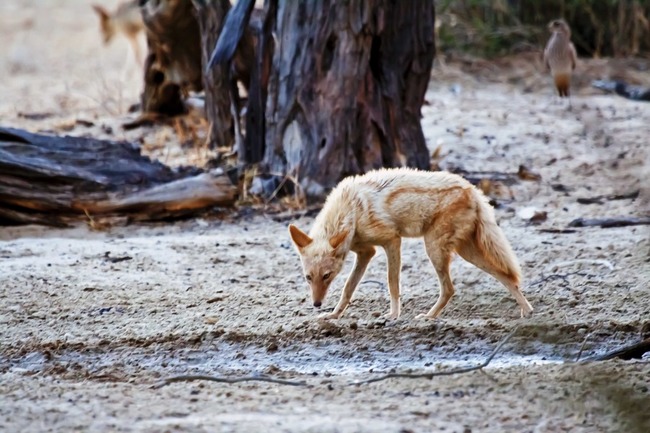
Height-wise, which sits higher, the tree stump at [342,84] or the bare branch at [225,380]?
the tree stump at [342,84]

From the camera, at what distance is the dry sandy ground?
14.9 ft

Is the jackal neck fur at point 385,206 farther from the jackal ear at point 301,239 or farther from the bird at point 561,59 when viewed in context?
the bird at point 561,59

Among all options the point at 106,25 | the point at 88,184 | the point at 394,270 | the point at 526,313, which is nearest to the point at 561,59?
the point at 88,184

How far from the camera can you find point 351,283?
21.3ft

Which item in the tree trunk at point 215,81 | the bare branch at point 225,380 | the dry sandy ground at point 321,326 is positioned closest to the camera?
the dry sandy ground at point 321,326

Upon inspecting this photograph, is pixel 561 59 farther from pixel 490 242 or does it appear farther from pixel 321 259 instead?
pixel 321 259

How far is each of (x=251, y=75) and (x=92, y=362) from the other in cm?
504

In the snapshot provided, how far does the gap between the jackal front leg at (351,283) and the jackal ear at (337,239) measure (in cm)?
41

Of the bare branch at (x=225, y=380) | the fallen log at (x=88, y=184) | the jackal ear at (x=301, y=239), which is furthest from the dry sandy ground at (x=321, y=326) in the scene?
the jackal ear at (x=301, y=239)

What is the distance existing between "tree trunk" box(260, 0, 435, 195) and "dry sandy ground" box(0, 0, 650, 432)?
693 mm

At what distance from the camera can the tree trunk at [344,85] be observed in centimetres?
930

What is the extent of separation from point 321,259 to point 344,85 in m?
3.44

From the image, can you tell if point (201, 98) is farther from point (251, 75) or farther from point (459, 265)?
point (459, 265)

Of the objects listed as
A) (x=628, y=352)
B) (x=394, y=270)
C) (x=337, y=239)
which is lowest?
(x=628, y=352)
